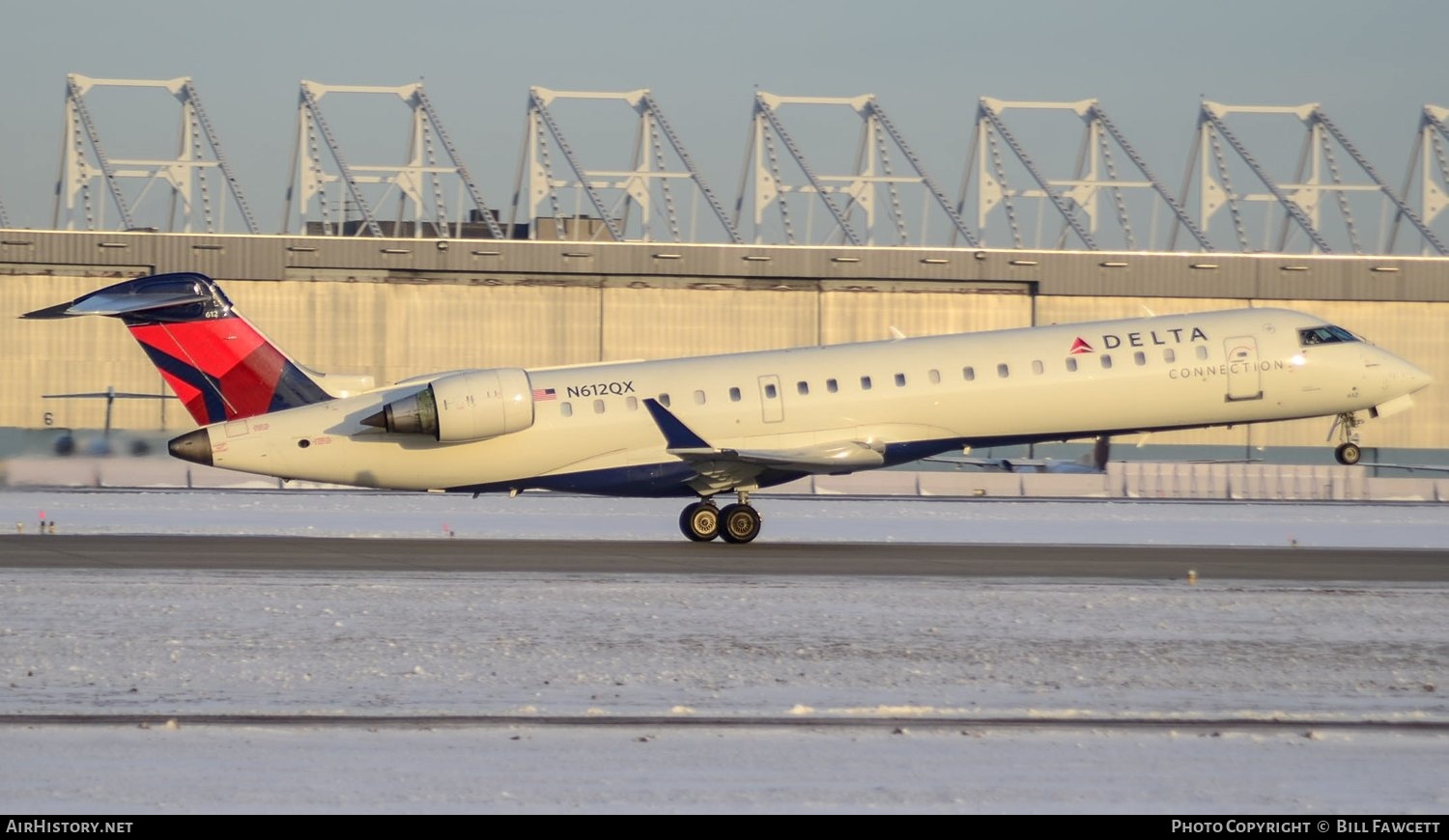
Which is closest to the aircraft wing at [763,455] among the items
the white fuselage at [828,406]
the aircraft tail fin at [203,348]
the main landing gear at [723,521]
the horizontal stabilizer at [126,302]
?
the white fuselage at [828,406]

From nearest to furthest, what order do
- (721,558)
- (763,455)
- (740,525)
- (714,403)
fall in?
(721,558)
(763,455)
(740,525)
(714,403)

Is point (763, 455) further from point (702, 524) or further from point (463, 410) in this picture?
point (463, 410)

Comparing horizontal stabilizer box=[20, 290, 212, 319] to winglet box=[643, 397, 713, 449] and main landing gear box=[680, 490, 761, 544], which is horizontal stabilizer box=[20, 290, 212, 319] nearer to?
winglet box=[643, 397, 713, 449]

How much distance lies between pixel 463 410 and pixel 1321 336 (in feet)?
47.0

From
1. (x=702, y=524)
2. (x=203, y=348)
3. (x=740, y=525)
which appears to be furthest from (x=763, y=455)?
(x=203, y=348)

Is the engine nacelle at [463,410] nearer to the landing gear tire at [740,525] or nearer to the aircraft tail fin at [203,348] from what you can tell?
the aircraft tail fin at [203,348]

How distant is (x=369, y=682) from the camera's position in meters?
12.3

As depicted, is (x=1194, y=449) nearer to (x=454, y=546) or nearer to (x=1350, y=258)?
(x=1350, y=258)

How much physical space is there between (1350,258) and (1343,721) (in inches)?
1932

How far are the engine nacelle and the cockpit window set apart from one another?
1291cm

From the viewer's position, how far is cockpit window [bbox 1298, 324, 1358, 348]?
2692 cm

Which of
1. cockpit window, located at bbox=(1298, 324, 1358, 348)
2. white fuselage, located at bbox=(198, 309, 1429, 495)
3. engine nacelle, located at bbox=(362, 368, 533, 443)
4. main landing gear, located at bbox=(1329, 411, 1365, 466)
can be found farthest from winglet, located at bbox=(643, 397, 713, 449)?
main landing gear, located at bbox=(1329, 411, 1365, 466)

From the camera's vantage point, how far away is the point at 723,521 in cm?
2581

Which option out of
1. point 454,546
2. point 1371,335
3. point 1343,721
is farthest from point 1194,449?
point 1343,721
